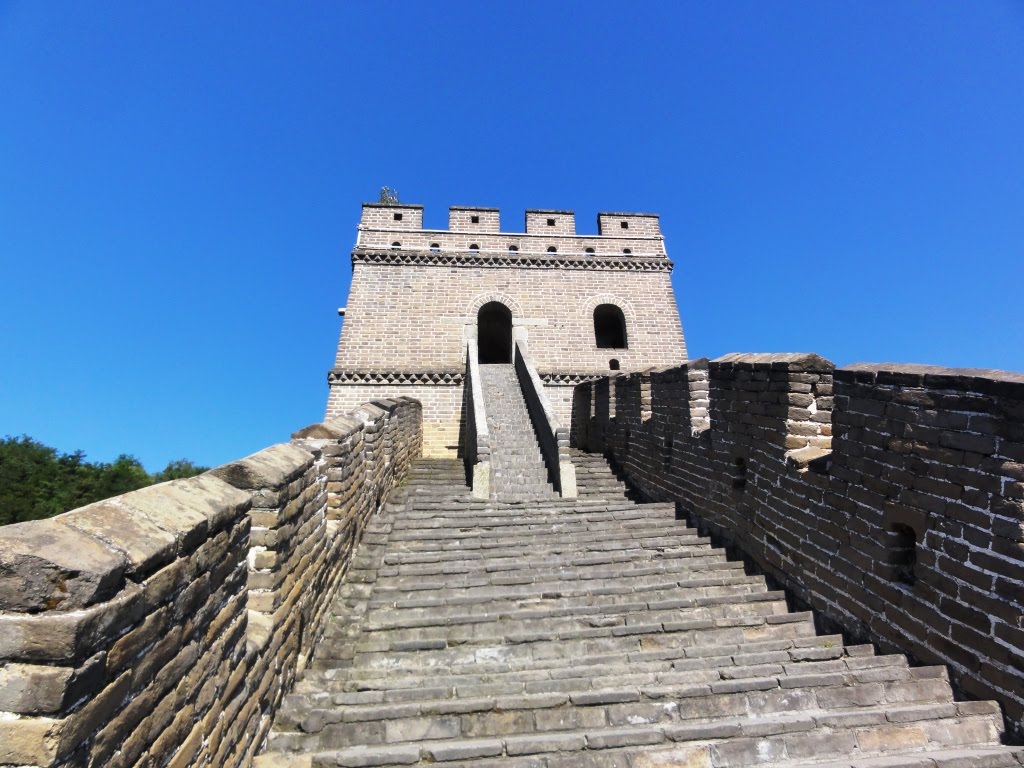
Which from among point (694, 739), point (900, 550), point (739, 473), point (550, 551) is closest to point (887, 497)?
point (900, 550)

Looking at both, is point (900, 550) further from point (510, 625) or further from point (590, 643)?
point (510, 625)

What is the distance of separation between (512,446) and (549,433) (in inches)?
44.3

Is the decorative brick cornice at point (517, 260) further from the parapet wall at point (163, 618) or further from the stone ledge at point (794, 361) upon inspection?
the parapet wall at point (163, 618)

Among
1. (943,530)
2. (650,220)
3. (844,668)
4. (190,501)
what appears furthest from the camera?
(650,220)

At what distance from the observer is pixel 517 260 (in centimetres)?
1556

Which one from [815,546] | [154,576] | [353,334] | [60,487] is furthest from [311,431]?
[60,487]

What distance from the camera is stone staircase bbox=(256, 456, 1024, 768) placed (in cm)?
302

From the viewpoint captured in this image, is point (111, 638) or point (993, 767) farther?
point (993, 767)

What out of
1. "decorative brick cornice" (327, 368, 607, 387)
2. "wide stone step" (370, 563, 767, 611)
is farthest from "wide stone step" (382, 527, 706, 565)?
"decorative brick cornice" (327, 368, 607, 387)

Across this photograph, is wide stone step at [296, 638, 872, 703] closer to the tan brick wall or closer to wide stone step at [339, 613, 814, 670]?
wide stone step at [339, 613, 814, 670]

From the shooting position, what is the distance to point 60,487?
19.8 metres

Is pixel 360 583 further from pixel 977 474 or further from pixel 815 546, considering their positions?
pixel 977 474

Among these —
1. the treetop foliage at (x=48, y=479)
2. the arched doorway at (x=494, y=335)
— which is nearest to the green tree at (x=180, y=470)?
the treetop foliage at (x=48, y=479)

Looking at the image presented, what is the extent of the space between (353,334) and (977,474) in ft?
44.3
